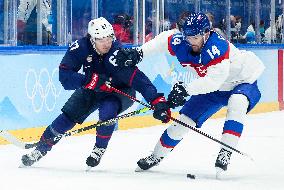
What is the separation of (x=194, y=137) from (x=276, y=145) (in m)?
1.01

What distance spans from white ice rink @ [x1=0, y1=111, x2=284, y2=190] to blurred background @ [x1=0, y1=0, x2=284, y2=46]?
1.03 meters

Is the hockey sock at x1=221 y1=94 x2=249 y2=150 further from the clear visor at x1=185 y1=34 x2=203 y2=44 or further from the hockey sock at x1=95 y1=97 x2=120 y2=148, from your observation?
the hockey sock at x1=95 y1=97 x2=120 y2=148

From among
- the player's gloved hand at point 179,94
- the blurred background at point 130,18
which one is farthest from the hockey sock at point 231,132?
the blurred background at point 130,18

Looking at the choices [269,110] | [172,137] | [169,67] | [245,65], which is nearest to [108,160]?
[172,137]

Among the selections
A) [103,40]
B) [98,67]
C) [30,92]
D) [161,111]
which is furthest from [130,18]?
[161,111]

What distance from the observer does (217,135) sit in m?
7.68

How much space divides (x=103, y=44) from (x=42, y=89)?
2.35 meters

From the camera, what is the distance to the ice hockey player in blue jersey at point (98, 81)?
4727 mm

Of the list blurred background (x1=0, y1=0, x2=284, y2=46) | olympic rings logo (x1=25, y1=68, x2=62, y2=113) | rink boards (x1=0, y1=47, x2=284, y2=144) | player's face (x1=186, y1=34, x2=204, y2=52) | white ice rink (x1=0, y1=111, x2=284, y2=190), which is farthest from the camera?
blurred background (x1=0, y1=0, x2=284, y2=46)

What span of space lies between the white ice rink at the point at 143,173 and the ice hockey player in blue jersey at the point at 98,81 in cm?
26

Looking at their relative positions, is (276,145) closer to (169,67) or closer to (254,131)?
(254,131)

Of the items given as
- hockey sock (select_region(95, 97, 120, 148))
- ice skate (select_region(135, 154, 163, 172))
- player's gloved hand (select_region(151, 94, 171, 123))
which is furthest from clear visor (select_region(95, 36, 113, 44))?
ice skate (select_region(135, 154, 163, 172))

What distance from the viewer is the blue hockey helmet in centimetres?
446

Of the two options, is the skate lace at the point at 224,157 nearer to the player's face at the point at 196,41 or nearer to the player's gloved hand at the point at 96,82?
the player's face at the point at 196,41
